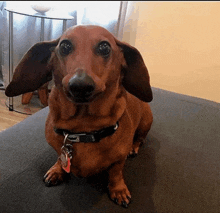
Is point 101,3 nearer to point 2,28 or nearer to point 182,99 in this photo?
point 2,28

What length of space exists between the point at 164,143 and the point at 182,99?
604mm

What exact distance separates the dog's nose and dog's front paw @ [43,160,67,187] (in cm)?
35

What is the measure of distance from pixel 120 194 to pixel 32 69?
1.59 ft

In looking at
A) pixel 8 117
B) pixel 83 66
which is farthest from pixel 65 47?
pixel 8 117

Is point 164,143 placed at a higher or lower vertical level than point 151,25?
lower

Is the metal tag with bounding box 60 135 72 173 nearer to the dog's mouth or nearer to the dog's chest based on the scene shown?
the dog's chest

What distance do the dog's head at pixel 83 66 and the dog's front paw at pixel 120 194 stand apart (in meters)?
0.31

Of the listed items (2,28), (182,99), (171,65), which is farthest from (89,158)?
(2,28)

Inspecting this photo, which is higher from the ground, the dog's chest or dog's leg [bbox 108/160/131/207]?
the dog's chest

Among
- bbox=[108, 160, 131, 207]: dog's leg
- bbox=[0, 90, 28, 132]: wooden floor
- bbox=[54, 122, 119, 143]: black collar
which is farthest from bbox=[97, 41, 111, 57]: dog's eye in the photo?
bbox=[0, 90, 28, 132]: wooden floor

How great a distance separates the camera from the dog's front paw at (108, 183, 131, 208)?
78 cm

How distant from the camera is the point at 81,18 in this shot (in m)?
2.42

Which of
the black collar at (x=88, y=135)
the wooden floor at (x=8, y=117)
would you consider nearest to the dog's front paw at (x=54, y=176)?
the black collar at (x=88, y=135)

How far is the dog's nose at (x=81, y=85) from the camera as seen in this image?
0.58 meters
